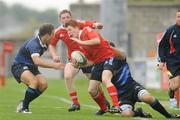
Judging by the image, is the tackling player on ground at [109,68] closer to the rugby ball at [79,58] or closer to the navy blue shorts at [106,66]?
the navy blue shorts at [106,66]

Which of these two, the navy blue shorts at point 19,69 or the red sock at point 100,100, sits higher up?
the navy blue shorts at point 19,69

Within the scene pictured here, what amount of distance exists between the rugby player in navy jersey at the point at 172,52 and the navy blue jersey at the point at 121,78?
1061 millimetres

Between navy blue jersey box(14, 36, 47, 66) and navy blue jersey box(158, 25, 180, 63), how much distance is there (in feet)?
7.69

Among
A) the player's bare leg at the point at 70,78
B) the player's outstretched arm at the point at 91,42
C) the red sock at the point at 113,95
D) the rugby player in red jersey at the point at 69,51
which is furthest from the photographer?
the player's bare leg at the point at 70,78

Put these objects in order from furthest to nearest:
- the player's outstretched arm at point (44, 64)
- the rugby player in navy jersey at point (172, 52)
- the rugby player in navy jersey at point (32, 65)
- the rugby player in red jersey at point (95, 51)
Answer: the rugby player in navy jersey at point (172, 52) < the rugby player in navy jersey at point (32, 65) < the player's outstretched arm at point (44, 64) < the rugby player in red jersey at point (95, 51)

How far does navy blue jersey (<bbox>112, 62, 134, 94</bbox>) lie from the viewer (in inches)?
557

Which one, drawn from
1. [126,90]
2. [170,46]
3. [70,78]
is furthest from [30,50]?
[170,46]

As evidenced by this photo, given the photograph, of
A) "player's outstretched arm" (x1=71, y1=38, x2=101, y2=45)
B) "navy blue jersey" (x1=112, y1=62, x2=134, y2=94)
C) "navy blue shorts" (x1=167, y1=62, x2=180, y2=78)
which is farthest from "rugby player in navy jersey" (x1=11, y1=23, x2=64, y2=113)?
"navy blue shorts" (x1=167, y1=62, x2=180, y2=78)

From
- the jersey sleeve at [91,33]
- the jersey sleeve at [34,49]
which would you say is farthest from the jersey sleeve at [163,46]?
the jersey sleeve at [34,49]

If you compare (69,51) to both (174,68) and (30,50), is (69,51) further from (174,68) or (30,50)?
(174,68)

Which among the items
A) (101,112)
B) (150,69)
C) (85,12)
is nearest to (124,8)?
(150,69)

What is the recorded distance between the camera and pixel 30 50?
14.8m

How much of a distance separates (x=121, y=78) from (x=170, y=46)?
62.1 inches

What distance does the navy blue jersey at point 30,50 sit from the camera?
14688mm
